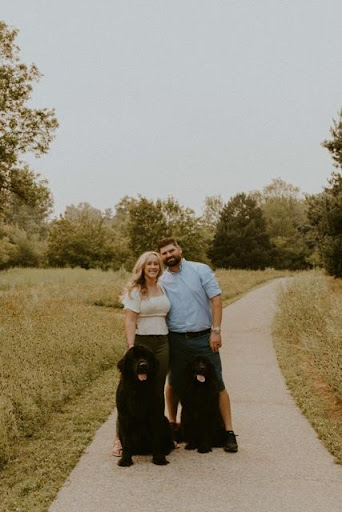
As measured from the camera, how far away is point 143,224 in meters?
35.5

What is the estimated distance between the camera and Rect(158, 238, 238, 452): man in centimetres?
573

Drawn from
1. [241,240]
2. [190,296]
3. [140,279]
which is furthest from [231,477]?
[241,240]

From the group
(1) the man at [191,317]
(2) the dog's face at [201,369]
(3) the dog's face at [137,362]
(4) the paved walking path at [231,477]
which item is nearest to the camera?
(4) the paved walking path at [231,477]

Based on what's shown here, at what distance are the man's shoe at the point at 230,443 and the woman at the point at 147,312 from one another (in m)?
0.94

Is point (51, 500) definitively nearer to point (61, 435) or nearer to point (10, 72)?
point (61, 435)

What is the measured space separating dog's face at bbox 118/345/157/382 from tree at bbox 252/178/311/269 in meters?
43.7

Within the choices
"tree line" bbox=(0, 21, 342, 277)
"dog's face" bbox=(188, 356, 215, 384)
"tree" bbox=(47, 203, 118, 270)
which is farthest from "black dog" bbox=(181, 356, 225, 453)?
"tree" bbox=(47, 203, 118, 270)

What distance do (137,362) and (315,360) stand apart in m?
5.17

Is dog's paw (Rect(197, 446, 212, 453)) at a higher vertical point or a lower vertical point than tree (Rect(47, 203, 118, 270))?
lower

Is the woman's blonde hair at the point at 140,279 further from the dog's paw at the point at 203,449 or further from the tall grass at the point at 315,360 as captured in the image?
the tall grass at the point at 315,360

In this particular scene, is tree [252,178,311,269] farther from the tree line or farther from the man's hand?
the man's hand

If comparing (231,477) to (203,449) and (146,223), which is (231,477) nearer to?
(203,449)

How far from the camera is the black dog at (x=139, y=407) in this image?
5.07 meters

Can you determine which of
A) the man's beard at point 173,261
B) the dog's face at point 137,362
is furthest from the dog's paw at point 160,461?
the man's beard at point 173,261
